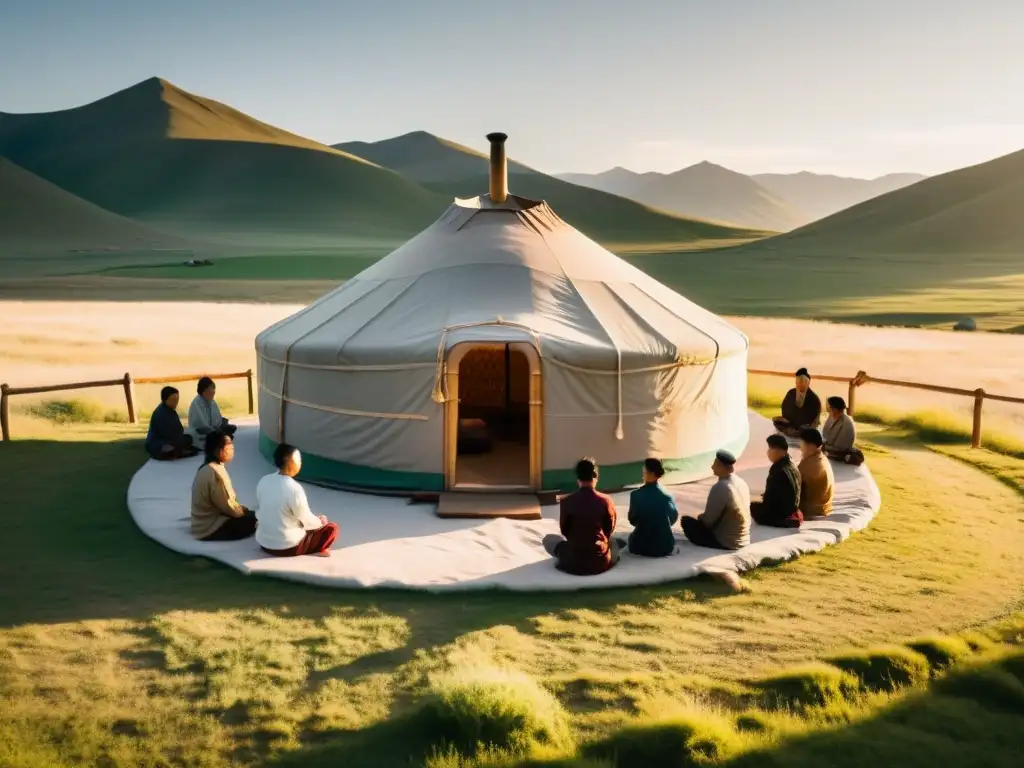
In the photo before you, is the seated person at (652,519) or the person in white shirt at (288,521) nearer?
the person in white shirt at (288,521)

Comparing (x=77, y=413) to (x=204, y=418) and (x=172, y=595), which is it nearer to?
(x=204, y=418)

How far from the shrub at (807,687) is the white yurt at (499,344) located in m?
3.17

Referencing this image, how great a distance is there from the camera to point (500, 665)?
4.39 m

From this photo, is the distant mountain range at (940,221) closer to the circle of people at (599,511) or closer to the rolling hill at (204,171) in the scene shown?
the rolling hill at (204,171)

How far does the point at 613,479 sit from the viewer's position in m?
7.34

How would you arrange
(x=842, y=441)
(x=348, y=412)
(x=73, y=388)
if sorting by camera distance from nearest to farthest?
(x=348, y=412)
(x=842, y=441)
(x=73, y=388)

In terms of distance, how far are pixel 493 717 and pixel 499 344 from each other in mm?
4227

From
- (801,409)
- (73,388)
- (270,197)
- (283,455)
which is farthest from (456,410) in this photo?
(270,197)

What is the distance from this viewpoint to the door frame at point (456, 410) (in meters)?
6.94

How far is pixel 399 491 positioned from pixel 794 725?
4.15m

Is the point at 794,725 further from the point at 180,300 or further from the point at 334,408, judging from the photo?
the point at 180,300

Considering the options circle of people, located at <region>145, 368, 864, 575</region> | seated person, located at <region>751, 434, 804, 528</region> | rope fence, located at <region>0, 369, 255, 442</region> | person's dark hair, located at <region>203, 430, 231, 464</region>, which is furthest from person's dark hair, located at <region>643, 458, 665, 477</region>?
rope fence, located at <region>0, 369, 255, 442</region>

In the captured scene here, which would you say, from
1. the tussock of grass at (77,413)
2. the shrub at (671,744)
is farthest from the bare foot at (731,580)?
the tussock of grass at (77,413)

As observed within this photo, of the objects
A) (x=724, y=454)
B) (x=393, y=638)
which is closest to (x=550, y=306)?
(x=724, y=454)
